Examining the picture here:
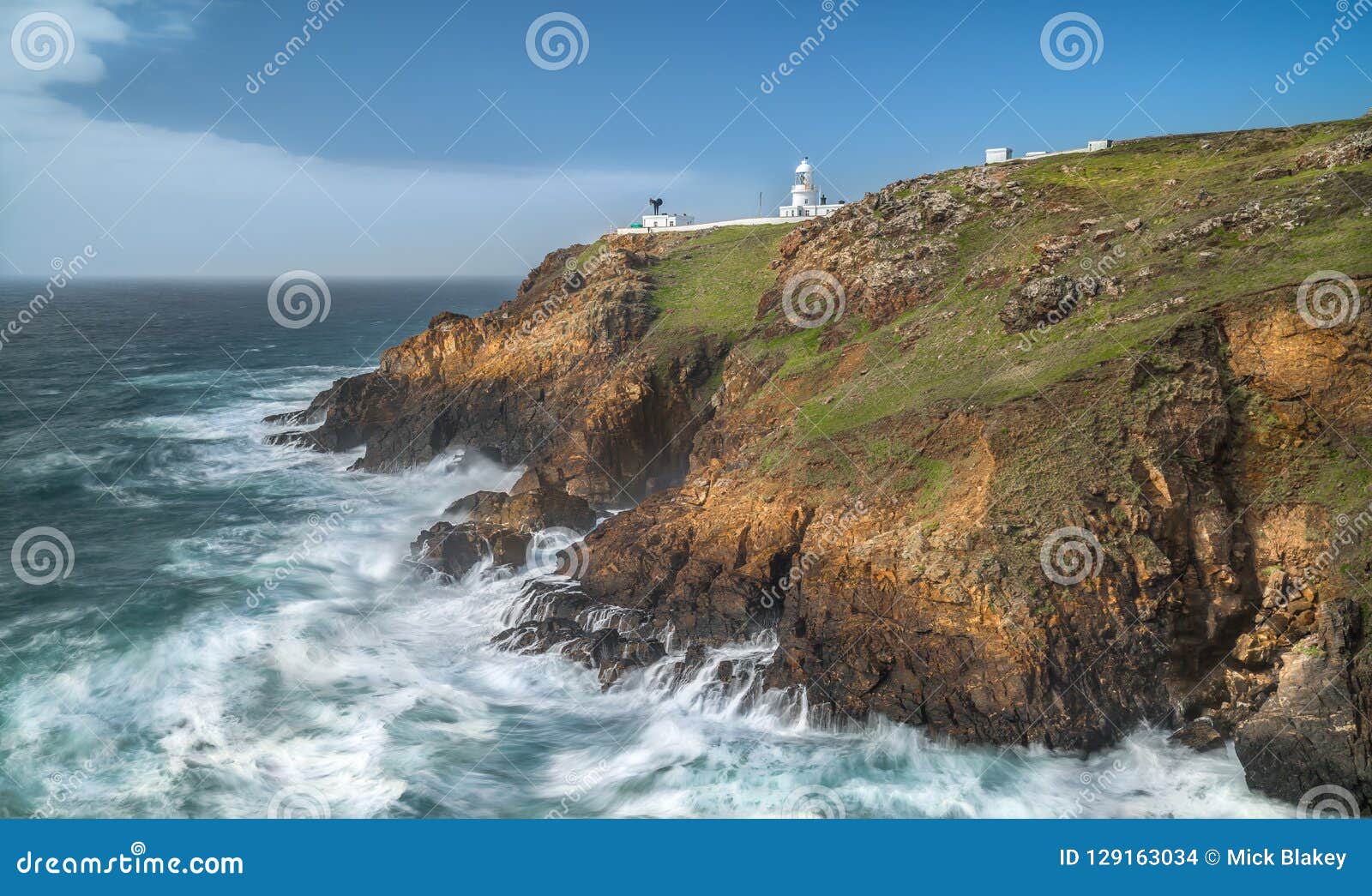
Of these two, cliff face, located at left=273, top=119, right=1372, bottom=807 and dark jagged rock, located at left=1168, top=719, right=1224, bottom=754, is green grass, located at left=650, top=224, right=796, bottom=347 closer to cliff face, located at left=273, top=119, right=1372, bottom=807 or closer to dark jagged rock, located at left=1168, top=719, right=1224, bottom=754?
cliff face, located at left=273, top=119, right=1372, bottom=807

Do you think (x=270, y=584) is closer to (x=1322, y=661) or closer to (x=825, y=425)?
(x=825, y=425)

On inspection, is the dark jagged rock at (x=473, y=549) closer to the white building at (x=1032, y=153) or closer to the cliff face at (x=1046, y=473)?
the cliff face at (x=1046, y=473)

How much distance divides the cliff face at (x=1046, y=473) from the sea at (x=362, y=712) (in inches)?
46.2

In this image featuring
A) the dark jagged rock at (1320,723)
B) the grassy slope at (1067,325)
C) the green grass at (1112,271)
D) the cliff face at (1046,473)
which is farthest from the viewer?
the green grass at (1112,271)

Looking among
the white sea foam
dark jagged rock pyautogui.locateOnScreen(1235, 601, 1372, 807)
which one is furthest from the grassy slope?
the white sea foam

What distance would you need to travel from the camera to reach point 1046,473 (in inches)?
929

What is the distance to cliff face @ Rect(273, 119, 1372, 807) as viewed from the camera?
21141mm

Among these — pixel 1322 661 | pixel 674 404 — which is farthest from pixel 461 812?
pixel 674 404

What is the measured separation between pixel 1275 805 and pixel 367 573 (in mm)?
29506

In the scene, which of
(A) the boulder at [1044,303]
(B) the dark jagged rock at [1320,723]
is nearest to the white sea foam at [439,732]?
(B) the dark jagged rock at [1320,723]

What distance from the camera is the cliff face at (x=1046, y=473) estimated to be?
21.1 metres

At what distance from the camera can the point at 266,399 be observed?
66062mm

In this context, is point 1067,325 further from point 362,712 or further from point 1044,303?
point 362,712

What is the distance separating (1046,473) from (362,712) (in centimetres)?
2008
